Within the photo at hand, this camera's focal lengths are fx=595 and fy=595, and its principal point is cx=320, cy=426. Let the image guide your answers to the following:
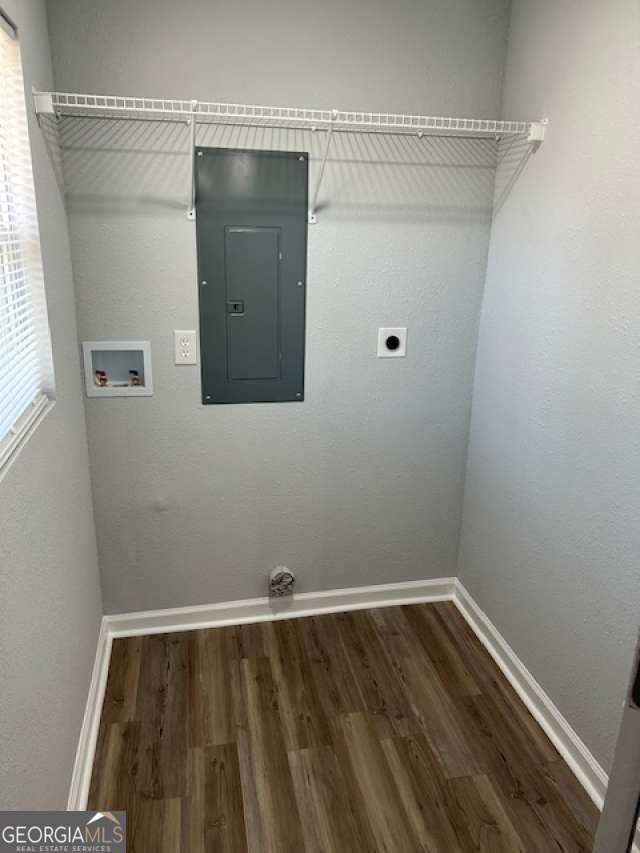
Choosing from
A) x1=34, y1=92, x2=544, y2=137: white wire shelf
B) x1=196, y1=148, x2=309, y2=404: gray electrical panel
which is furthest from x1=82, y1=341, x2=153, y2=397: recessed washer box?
x1=34, y1=92, x2=544, y2=137: white wire shelf

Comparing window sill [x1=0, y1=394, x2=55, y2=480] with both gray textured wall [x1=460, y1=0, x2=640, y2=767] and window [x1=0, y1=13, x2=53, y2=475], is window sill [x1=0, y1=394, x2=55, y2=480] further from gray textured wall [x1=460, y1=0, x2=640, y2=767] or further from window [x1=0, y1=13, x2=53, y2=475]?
gray textured wall [x1=460, y1=0, x2=640, y2=767]

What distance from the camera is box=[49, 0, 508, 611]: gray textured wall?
6.29 feet

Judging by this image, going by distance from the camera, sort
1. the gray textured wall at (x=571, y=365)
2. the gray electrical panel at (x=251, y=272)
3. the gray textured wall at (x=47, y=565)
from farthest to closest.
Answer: the gray electrical panel at (x=251, y=272), the gray textured wall at (x=571, y=365), the gray textured wall at (x=47, y=565)

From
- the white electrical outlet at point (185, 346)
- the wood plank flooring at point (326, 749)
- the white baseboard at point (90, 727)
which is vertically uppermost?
the white electrical outlet at point (185, 346)

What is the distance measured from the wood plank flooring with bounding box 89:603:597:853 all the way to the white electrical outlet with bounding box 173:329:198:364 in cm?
112

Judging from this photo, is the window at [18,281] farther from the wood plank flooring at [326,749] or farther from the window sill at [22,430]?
the wood plank flooring at [326,749]

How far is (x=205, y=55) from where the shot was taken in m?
1.90

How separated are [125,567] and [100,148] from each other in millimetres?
1508

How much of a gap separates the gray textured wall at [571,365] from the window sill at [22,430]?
1.50m

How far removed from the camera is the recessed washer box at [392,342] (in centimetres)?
229

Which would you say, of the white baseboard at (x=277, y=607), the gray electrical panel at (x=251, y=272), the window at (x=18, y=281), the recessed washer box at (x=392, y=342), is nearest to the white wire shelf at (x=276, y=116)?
the gray electrical panel at (x=251, y=272)

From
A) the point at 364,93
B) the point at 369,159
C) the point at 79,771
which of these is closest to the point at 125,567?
the point at 79,771

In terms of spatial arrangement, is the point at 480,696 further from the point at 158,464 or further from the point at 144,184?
the point at 144,184

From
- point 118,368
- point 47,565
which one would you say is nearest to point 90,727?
point 47,565
